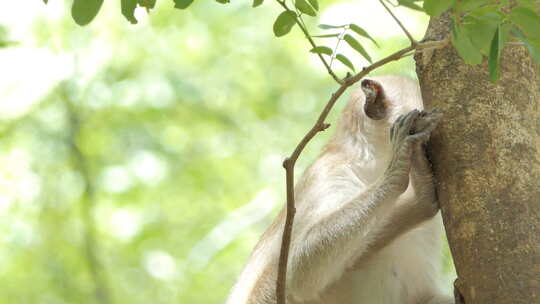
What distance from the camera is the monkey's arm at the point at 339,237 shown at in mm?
4711

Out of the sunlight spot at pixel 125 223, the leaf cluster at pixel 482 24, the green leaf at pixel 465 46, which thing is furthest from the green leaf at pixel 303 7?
the sunlight spot at pixel 125 223

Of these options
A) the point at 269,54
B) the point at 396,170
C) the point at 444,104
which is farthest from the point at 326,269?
the point at 269,54

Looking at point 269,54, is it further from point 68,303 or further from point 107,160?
point 68,303

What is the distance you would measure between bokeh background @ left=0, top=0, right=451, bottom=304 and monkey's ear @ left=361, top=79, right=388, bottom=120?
5.47m

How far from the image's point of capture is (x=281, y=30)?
363 centimetres

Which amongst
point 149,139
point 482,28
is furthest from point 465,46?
point 149,139

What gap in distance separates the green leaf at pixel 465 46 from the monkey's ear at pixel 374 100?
6.82ft

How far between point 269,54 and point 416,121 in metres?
10.3

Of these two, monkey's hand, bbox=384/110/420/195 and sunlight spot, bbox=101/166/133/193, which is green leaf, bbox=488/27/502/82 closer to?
monkey's hand, bbox=384/110/420/195

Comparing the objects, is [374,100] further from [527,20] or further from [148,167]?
[148,167]

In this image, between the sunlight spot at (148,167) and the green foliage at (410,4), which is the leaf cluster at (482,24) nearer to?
the green foliage at (410,4)

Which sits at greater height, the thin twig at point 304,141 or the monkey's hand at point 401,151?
the thin twig at point 304,141

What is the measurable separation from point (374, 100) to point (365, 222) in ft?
2.71

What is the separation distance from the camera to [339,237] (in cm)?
494
